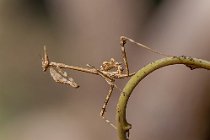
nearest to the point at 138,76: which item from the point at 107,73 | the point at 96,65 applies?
the point at 107,73

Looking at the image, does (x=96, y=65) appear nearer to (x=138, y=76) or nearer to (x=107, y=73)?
(x=107, y=73)

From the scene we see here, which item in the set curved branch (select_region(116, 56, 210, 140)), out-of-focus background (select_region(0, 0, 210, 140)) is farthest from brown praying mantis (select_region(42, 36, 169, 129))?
out-of-focus background (select_region(0, 0, 210, 140))

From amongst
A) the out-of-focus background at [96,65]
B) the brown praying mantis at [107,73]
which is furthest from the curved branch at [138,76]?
the out-of-focus background at [96,65]

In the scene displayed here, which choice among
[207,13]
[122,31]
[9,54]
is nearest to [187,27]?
[207,13]

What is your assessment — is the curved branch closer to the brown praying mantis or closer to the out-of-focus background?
the brown praying mantis

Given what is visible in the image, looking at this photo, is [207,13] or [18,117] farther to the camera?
[18,117]

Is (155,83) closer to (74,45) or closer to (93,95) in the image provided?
(93,95)
